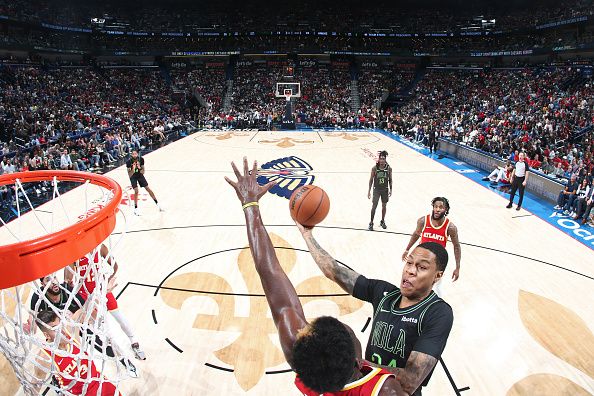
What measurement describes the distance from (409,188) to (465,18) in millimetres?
33615

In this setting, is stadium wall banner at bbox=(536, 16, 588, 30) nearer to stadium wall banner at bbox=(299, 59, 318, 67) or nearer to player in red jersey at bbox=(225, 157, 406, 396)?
stadium wall banner at bbox=(299, 59, 318, 67)

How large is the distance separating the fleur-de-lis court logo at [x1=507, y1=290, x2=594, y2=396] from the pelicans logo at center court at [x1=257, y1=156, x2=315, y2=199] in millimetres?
6515

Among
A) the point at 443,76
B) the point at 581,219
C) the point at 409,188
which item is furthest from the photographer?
the point at 443,76

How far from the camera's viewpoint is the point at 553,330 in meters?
4.98

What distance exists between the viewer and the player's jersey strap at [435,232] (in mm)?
4805

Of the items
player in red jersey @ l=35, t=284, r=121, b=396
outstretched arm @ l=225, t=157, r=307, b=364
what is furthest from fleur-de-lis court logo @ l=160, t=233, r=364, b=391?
outstretched arm @ l=225, t=157, r=307, b=364

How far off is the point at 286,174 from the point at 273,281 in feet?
37.1

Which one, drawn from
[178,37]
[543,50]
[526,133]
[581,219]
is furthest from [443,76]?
Result: [581,219]

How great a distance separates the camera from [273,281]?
5.62ft

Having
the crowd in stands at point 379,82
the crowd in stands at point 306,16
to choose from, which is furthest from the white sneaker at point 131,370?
the crowd in stands at point 306,16

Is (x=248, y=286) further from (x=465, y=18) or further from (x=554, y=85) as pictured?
(x=465, y=18)

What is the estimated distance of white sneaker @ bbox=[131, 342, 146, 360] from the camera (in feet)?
14.3

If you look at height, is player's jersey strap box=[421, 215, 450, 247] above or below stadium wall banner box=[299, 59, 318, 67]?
below

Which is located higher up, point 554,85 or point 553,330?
point 554,85
